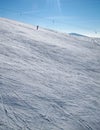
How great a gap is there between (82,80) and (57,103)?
2264 millimetres

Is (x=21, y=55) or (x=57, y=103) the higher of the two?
(x=21, y=55)

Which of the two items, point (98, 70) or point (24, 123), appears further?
point (98, 70)

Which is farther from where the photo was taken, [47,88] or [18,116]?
[47,88]

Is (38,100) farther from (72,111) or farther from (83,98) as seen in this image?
(83,98)


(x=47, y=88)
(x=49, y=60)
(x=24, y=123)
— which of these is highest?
(x=49, y=60)

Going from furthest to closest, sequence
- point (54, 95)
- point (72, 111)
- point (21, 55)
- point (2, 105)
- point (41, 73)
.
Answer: point (21, 55)
point (41, 73)
point (54, 95)
point (72, 111)
point (2, 105)

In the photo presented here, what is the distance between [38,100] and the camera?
171 inches

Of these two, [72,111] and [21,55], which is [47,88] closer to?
[72,111]

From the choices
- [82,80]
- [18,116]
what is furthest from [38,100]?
[82,80]

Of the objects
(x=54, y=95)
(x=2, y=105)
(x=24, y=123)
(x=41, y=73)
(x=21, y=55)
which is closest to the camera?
(x=24, y=123)

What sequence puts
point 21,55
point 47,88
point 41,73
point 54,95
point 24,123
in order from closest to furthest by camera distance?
point 24,123 → point 54,95 → point 47,88 → point 41,73 → point 21,55

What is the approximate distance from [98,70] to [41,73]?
11.4ft

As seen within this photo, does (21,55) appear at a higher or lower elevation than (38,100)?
higher

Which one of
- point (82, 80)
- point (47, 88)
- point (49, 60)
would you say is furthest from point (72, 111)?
point (49, 60)
